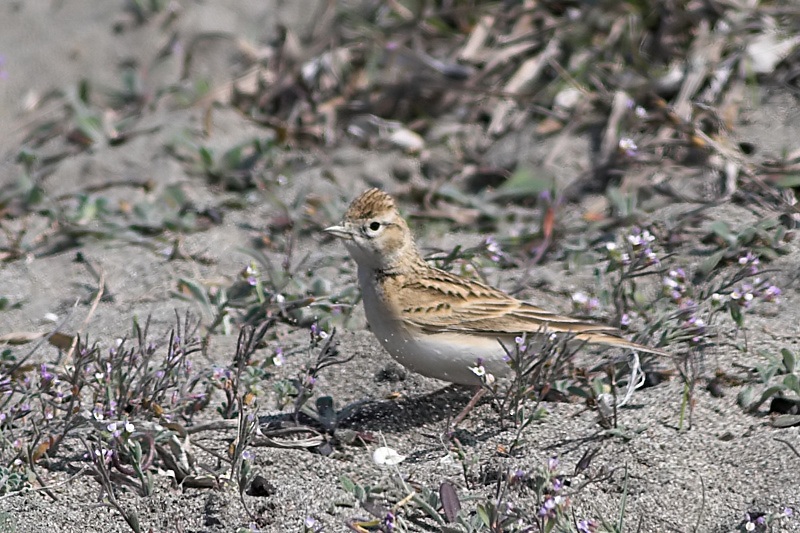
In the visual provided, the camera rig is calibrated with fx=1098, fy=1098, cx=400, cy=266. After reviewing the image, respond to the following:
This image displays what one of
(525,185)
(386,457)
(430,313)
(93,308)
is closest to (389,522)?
(386,457)

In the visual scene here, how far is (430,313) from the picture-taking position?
503 centimetres

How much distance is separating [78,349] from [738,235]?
3.50m

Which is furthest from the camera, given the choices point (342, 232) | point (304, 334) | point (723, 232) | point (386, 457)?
point (723, 232)

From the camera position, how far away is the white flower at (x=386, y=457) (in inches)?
178

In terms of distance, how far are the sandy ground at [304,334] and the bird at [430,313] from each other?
0.27 m

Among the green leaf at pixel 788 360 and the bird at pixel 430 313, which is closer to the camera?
the green leaf at pixel 788 360

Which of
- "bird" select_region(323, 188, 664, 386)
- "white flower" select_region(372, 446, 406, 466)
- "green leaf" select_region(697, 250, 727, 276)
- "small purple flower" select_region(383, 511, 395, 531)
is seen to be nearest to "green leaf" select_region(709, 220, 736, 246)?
"green leaf" select_region(697, 250, 727, 276)

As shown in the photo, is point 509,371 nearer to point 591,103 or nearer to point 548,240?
point 548,240

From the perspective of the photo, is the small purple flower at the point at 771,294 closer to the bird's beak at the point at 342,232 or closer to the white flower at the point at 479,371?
the white flower at the point at 479,371

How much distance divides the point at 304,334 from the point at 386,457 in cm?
139

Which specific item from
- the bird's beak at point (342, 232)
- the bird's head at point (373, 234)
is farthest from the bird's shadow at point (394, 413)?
the bird's beak at point (342, 232)

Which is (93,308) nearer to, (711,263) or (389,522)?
(389,522)

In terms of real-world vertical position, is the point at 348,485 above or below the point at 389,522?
below

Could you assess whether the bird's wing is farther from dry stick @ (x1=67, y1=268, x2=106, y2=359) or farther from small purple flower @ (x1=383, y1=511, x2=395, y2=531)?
dry stick @ (x1=67, y1=268, x2=106, y2=359)
